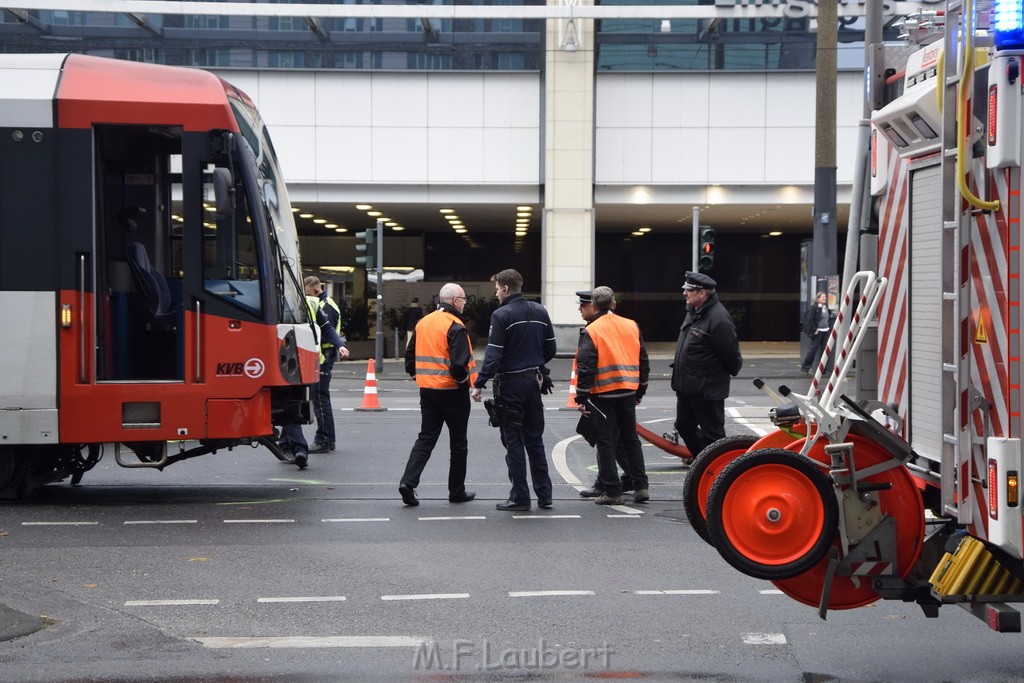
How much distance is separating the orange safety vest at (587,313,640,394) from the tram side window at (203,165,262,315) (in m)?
2.76

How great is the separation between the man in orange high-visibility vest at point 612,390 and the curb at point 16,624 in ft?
15.2

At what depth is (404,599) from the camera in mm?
6668

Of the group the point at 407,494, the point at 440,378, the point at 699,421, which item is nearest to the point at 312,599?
the point at 407,494

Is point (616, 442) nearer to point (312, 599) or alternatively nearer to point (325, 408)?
point (312, 599)

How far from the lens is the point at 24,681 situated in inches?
204

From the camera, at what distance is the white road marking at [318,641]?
226 inches

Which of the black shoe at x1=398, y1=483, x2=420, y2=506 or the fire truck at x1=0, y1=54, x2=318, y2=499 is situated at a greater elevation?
the fire truck at x1=0, y1=54, x2=318, y2=499

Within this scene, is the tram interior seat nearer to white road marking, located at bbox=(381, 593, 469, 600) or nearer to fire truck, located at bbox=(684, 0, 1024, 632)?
white road marking, located at bbox=(381, 593, 469, 600)

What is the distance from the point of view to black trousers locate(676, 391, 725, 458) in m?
10.7

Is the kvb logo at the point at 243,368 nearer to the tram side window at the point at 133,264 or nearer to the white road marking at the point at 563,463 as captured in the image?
the tram side window at the point at 133,264

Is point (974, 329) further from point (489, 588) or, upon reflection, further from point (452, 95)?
point (452, 95)

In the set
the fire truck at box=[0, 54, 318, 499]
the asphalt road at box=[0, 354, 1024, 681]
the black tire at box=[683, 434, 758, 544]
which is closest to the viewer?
the asphalt road at box=[0, 354, 1024, 681]

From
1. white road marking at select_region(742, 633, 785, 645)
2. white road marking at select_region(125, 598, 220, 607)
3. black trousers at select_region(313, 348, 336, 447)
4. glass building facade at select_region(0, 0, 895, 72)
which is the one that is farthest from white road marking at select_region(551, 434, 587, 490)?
glass building facade at select_region(0, 0, 895, 72)

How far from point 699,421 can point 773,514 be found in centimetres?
600
